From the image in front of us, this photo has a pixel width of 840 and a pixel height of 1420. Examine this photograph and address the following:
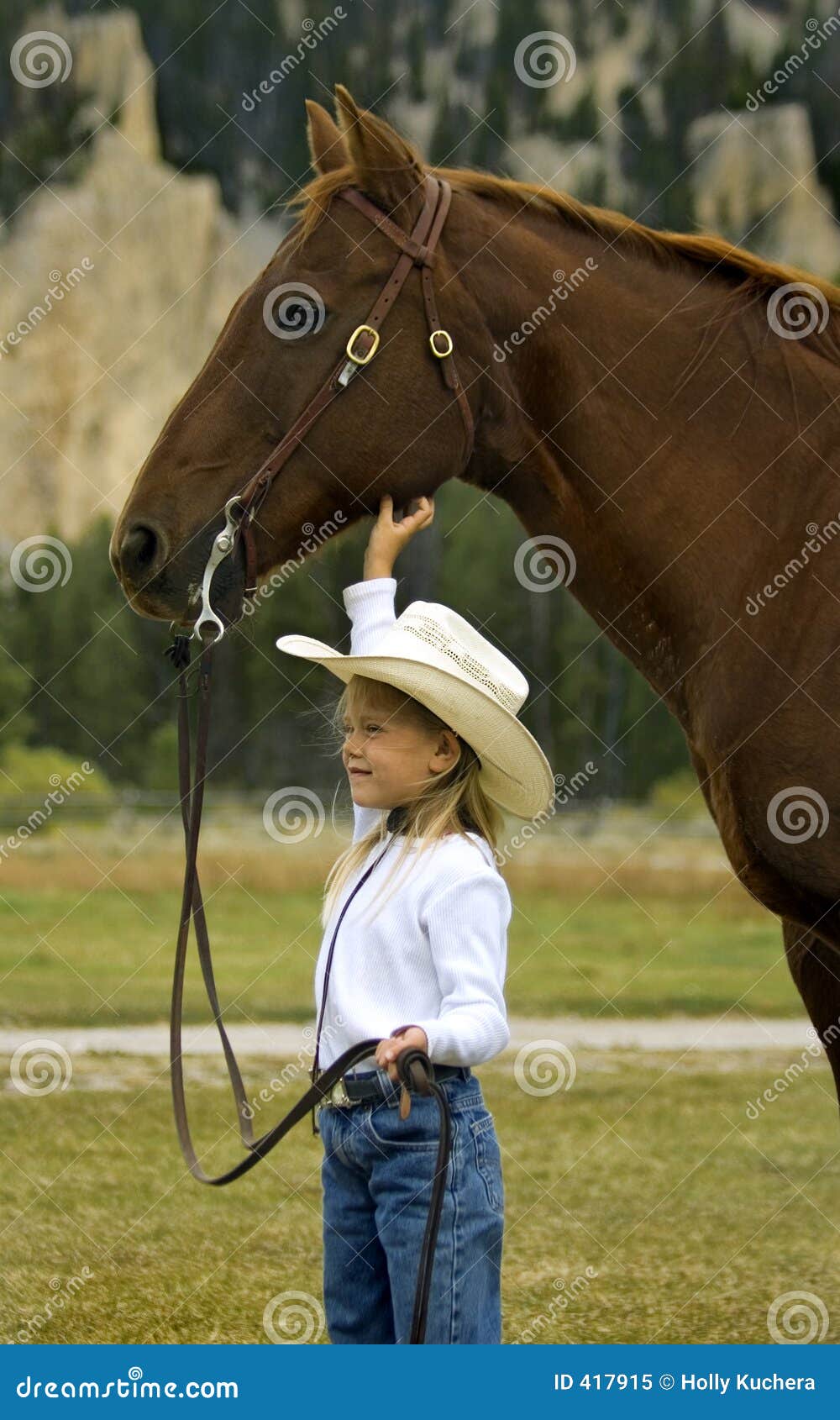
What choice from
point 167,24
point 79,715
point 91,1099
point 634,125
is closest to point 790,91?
point 634,125

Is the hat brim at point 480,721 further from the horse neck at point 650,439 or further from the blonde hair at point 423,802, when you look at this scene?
the horse neck at point 650,439

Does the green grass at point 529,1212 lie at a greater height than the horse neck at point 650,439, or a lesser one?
lesser

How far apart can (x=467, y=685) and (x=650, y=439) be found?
0.64 meters

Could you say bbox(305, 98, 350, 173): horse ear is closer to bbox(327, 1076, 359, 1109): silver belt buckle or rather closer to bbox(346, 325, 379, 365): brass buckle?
bbox(346, 325, 379, 365): brass buckle

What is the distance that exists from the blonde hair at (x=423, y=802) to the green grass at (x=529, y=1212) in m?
1.83

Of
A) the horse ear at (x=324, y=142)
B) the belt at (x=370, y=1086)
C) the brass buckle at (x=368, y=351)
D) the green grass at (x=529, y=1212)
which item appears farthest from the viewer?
the green grass at (x=529, y=1212)

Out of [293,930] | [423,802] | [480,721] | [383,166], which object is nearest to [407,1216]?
[423,802]

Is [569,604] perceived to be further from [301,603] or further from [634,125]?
[634,125]

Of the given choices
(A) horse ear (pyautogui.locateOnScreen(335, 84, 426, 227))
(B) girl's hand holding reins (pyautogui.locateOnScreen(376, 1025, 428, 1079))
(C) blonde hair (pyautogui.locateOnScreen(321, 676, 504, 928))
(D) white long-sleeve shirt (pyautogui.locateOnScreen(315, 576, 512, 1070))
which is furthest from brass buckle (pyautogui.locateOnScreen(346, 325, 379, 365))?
(B) girl's hand holding reins (pyautogui.locateOnScreen(376, 1025, 428, 1079))

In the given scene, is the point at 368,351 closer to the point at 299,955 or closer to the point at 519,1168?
the point at 519,1168

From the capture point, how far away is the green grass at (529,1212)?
12.3 ft

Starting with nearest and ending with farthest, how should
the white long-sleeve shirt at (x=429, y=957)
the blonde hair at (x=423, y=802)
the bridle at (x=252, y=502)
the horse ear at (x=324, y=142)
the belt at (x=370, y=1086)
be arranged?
the white long-sleeve shirt at (x=429, y=957) < the belt at (x=370, y=1086) < the blonde hair at (x=423, y=802) < the bridle at (x=252, y=502) < the horse ear at (x=324, y=142)

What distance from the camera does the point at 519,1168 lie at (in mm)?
5250

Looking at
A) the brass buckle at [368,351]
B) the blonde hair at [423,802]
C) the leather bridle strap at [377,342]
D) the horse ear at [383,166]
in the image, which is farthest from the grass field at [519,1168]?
the horse ear at [383,166]
